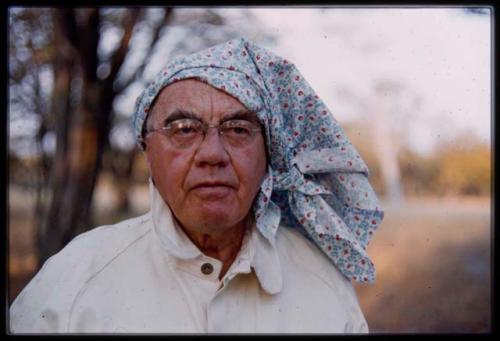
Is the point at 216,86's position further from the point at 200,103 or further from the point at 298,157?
the point at 298,157

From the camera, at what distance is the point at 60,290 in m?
1.76

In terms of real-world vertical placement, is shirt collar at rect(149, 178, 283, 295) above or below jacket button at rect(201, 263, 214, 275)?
above

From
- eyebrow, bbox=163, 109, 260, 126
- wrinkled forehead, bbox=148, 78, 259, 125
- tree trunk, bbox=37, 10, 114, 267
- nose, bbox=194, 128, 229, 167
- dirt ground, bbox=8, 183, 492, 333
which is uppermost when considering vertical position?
wrinkled forehead, bbox=148, 78, 259, 125

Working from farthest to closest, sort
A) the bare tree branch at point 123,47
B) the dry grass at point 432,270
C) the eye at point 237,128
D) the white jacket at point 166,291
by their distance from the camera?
the dry grass at point 432,270 < the bare tree branch at point 123,47 < the eye at point 237,128 < the white jacket at point 166,291

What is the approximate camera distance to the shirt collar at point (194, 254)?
6.04 ft

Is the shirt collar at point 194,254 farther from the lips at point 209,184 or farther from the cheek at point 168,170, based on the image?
the lips at point 209,184

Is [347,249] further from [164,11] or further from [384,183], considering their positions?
[384,183]

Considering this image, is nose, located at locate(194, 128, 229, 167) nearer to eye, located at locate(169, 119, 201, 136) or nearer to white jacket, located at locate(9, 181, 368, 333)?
eye, located at locate(169, 119, 201, 136)

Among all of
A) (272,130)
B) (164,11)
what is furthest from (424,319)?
(272,130)

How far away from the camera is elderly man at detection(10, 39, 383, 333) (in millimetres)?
1776

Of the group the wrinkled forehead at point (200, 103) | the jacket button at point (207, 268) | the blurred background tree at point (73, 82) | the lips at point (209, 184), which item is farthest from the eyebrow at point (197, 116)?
the blurred background tree at point (73, 82)

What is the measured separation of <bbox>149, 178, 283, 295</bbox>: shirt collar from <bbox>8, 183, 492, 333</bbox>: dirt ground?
3.46 meters

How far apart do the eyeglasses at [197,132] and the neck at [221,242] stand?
30cm

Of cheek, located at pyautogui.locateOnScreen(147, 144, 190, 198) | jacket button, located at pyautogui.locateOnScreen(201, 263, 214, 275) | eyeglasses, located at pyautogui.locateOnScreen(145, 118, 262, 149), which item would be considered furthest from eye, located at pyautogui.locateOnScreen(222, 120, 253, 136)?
jacket button, located at pyautogui.locateOnScreen(201, 263, 214, 275)
